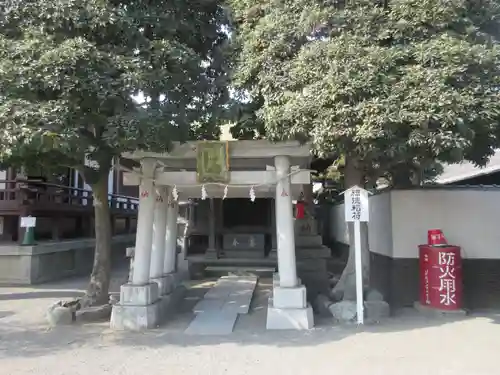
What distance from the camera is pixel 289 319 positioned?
794 centimetres

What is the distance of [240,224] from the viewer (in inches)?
722

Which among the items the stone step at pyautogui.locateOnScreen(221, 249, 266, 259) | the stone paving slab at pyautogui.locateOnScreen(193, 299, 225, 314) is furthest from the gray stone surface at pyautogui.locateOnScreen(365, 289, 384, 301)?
the stone step at pyautogui.locateOnScreen(221, 249, 266, 259)

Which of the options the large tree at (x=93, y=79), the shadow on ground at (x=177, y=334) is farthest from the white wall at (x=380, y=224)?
the large tree at (x=93, y=79)

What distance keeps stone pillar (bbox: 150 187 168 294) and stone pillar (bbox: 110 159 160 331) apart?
2.14 feet

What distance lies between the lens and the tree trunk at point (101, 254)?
30.7 ft

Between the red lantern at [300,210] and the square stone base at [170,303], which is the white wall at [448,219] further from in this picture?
the red lantern at [300,210]

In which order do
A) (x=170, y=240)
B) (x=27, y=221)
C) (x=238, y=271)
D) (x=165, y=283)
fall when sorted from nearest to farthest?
(x=165, y=283) < (x=170, y=240) < (x=27, y=221) < (x=238, y=271)

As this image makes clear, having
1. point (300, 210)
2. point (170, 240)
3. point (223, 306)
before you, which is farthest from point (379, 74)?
point (300, 210)

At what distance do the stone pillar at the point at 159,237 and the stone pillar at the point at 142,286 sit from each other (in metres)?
0.65

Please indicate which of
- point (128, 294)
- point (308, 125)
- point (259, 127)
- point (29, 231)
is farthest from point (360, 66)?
point (29, 231)

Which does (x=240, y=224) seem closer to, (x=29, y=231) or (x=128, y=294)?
(x=29, y=231)

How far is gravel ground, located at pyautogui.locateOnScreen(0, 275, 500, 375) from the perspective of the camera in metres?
5.89

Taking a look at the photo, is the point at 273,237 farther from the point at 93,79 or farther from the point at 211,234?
the point at 93,79

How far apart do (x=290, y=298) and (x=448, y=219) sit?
4126 millimetres
